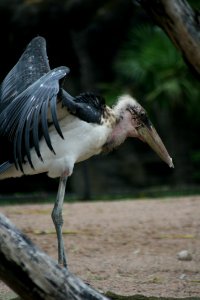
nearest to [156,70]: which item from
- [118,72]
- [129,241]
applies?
[118,72]

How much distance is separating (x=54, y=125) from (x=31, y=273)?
141cm

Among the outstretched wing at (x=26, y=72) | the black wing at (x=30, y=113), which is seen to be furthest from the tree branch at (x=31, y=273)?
the outstretched wing at (x=26, y=72)

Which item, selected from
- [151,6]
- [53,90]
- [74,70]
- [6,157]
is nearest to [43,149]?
[6,157]

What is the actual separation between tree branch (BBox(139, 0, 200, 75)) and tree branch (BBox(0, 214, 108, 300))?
2.47 m

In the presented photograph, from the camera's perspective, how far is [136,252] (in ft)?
20.3

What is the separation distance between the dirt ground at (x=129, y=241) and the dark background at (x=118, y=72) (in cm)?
283

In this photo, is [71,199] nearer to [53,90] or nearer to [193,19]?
[193,19]

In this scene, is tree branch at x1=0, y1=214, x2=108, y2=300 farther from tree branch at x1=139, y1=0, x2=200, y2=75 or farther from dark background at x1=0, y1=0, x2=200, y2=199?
dark background at x1=0, y1=0, x2=200, y2=199

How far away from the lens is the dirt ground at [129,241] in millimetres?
5086

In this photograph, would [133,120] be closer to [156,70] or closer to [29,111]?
[29,111]

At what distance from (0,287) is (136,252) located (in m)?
1.65

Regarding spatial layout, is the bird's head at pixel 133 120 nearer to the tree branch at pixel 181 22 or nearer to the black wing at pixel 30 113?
the tree branch at pixel 181 22

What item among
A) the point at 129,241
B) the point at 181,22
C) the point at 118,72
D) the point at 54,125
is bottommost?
the point at 118,72

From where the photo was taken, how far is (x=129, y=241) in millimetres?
6691
